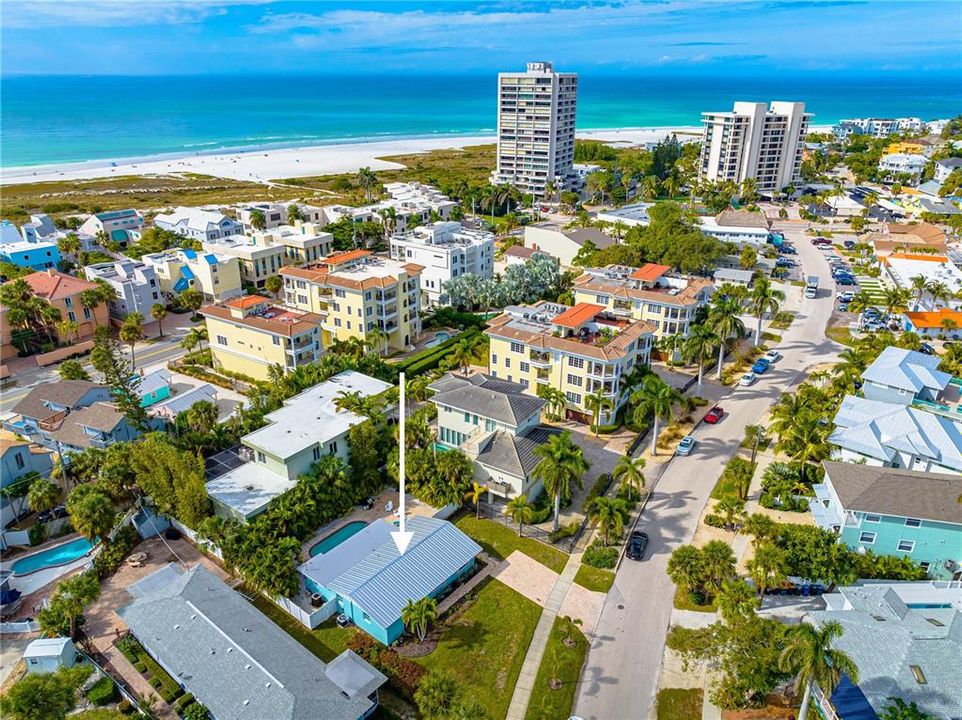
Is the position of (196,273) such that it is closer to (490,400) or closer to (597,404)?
(490,400)

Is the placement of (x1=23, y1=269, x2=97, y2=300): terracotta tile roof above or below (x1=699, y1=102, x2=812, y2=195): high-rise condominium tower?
below

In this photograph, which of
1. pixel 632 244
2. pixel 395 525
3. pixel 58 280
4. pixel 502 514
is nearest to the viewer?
pixel 395 525

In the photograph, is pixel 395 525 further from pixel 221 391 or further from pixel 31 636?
pixel 221 391

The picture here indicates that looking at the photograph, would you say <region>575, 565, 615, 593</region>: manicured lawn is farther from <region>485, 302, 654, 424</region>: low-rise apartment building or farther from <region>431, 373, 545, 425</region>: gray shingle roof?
<region>485, 302, 654, 424</region>: low-rise apartment building

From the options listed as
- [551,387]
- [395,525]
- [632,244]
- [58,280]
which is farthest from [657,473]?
[58,280]

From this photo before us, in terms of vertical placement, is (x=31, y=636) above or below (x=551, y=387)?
below

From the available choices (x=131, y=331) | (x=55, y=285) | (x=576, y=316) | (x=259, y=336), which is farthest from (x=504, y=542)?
(x=55, y=285)

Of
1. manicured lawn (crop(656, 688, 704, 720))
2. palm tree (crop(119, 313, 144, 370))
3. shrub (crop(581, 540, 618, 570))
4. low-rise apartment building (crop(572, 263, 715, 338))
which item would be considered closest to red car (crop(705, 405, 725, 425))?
low-rise apartment building (crop(572, 263, 715, 338))

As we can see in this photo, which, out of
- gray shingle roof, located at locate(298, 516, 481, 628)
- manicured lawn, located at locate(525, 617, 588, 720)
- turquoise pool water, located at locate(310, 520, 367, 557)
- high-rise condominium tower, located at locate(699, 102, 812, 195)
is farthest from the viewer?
high-rise condominium tower, located at locate(699, 102, 812, 195)
